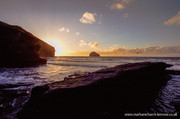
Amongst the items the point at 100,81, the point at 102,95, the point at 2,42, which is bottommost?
the point at 102,95

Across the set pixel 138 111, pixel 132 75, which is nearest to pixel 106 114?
pixel 138 111

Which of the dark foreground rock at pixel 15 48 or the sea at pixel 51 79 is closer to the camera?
the sea at pixel 51 79

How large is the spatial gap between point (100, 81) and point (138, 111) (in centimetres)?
204

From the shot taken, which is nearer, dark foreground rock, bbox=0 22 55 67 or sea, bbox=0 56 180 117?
sea, bbox=0 56 180 117

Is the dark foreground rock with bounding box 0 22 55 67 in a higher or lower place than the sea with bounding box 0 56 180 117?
higher

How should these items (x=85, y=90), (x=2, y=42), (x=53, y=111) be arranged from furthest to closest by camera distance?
1. (x=2, y=42)
2. (x=85, y=90)
3. (x=53, y=111)

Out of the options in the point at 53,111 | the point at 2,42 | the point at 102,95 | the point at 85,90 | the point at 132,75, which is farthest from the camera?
the point at 2,42

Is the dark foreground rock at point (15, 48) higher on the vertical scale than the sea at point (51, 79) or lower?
higher

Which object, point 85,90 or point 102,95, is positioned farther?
→ point 102,95

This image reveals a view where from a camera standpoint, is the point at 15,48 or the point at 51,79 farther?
the point at 15,48

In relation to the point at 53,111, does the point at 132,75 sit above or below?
above

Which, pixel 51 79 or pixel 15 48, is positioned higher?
pixel 15 48

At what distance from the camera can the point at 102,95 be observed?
14.3ft

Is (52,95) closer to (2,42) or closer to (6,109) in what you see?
(6,109)
